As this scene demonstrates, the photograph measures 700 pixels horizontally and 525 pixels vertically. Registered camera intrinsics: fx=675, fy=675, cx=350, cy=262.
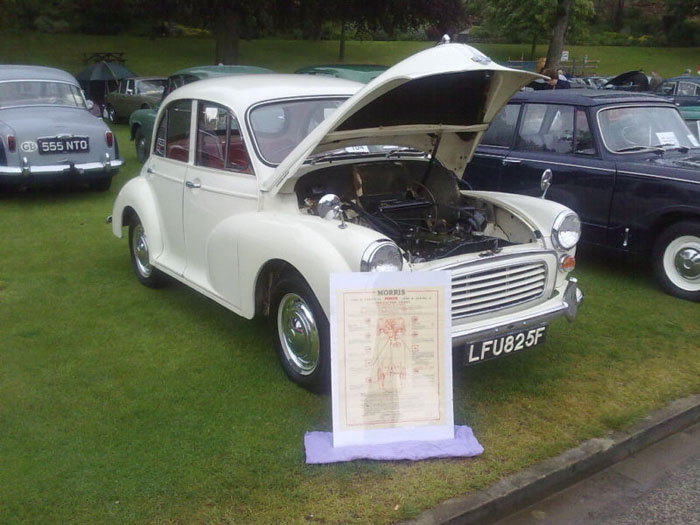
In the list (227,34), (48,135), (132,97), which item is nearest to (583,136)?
(48,135)

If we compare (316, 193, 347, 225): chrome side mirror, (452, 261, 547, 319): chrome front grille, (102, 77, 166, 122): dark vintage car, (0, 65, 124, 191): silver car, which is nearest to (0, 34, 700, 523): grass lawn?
(452, 261, 547, 319): chrome front grille

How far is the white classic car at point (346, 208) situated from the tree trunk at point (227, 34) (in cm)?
1888

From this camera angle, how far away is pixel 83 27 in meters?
43.2

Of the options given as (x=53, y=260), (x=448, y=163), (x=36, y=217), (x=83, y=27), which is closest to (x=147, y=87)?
(x=36, y=217)

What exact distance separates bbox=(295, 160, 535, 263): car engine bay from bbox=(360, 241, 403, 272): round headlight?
45cm

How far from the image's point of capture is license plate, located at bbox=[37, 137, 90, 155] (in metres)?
9.58

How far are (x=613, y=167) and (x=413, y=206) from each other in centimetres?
265

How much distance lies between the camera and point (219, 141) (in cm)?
504

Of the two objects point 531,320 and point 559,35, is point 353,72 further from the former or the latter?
point 559,35

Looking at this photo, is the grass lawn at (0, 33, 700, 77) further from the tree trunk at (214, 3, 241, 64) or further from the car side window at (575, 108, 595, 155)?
the car side window at (575, 108, 595, 155)

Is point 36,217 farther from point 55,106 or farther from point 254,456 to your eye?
point 254,456

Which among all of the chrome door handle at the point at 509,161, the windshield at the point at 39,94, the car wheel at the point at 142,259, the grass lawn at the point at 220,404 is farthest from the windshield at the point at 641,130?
the windshield at the point at 39,94

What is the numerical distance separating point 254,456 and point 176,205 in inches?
103

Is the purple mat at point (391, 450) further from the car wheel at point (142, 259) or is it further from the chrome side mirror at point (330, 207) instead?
the car wheel at point (142, 259)
